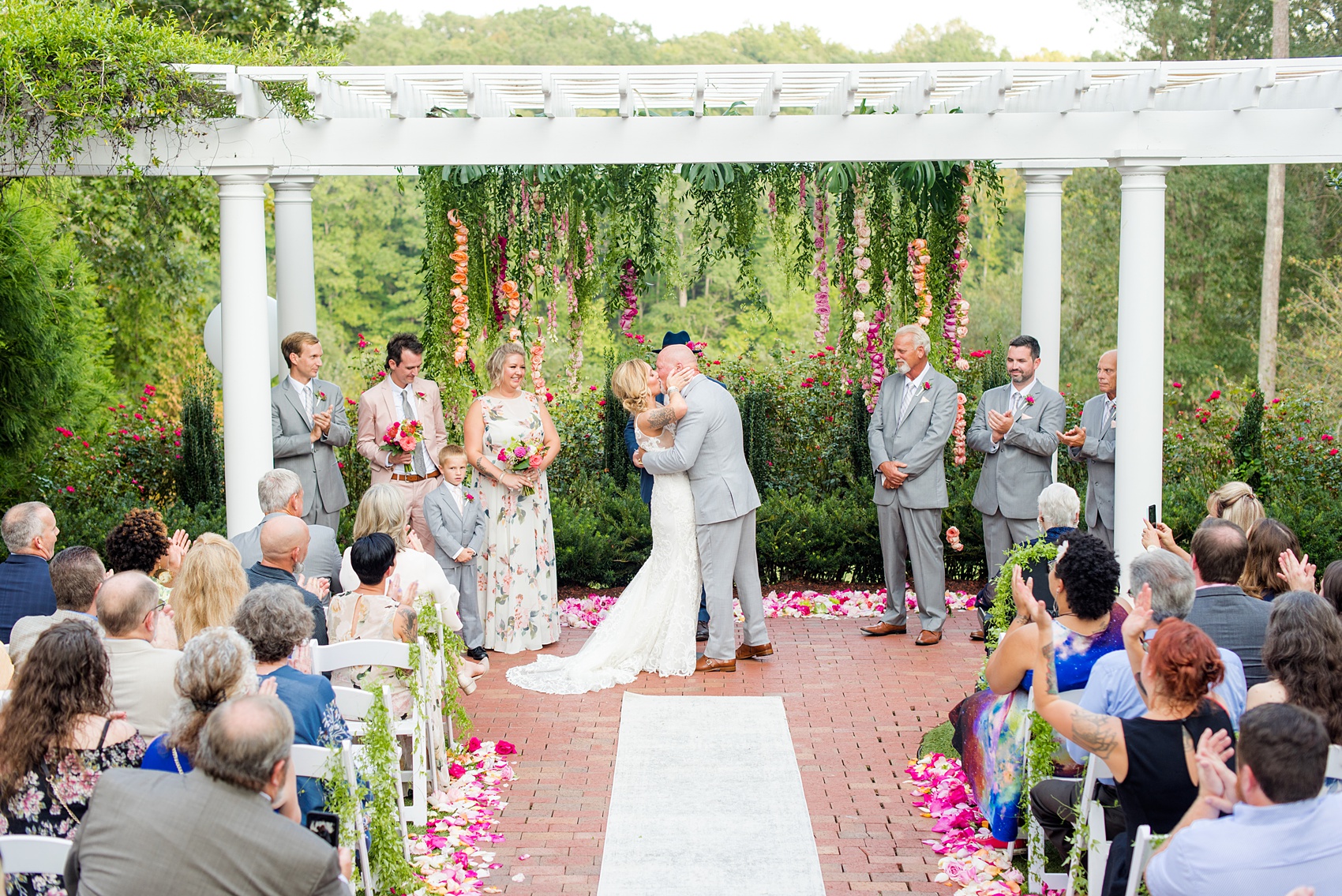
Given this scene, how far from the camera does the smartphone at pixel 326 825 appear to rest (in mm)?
3404

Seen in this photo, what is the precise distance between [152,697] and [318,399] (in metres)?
4.04

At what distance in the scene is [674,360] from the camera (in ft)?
23.2

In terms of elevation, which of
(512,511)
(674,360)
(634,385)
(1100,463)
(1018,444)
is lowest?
(512,511)

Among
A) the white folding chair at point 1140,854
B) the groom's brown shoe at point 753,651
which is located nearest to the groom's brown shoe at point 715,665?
the groom's brown shoe at point 753,651

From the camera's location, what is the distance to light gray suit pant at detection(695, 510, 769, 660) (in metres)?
7.01

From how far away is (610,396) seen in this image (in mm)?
10000

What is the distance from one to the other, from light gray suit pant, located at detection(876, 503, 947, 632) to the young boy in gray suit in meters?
2.53

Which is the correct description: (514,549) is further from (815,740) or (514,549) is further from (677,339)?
(815,740)

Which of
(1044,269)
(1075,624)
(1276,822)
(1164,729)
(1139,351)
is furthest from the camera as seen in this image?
(1044,269)

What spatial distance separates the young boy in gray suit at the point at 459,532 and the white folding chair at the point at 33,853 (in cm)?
393

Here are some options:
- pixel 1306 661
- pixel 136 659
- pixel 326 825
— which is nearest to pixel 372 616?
pixel 136 659

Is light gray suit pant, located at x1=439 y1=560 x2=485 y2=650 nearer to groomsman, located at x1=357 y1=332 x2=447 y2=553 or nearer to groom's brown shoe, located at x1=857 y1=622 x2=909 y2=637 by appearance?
groomsman, located at x1=357 y1=332 x2=447 y2=553

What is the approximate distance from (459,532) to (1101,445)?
3.83 meters

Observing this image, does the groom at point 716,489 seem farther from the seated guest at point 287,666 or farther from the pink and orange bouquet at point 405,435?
the seated guest at point 287,666
